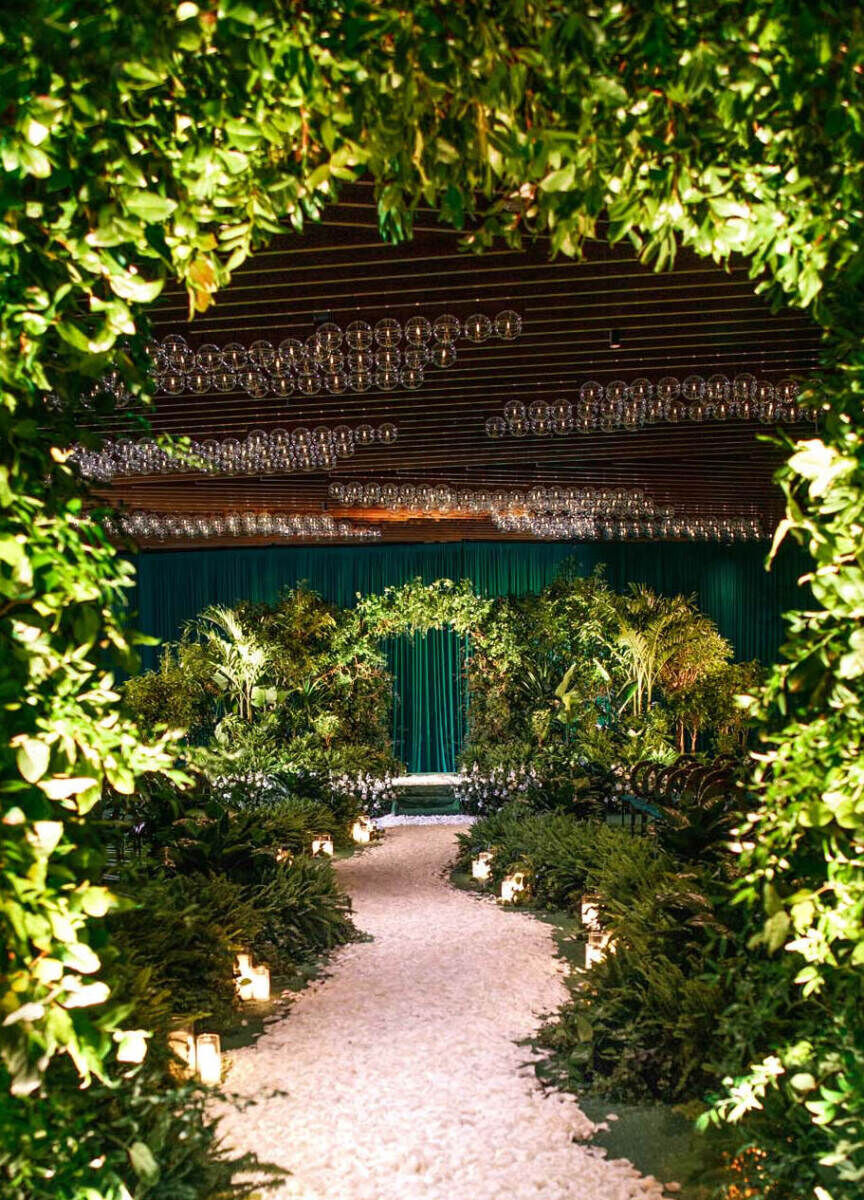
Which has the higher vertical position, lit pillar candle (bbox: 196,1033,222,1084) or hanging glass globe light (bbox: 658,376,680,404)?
hanging glass globe light (bbox: 658,376,680,404)

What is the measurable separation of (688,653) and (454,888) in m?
3.95

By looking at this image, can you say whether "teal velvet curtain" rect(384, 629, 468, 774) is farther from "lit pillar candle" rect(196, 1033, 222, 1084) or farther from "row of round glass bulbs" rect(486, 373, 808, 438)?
"lit pillar candle" rect(196, 1033, 222, 1084)

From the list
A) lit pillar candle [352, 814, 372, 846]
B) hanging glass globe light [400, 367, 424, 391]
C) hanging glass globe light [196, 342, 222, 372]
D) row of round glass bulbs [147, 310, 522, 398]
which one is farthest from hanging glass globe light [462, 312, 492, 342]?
lit pillar candle [352, 814, 372, 846]

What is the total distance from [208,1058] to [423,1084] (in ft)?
3.19

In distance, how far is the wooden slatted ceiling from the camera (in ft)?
14.6

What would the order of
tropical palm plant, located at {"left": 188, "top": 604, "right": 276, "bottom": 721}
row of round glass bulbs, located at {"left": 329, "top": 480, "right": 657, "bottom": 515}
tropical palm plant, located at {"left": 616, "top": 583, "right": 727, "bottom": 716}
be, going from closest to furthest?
1. row of round glass bulbs, located at {"left": 329, "top": 480, "right": 657, "bottom": 515}
2. tropical palm plant, located at {"left": 188, "top": 604, "right": 276, "bottom": 721}
3. tropical palm plant, located at {"left": 616, "top": 583, "right": 727, "bottom": 716}

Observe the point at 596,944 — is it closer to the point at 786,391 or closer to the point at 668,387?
the point at 668,387

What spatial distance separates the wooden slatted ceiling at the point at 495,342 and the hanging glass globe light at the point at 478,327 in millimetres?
150

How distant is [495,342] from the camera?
578 cm

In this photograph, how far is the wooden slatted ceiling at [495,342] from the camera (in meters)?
4.44

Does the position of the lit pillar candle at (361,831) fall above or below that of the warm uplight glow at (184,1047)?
below

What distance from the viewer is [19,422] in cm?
161

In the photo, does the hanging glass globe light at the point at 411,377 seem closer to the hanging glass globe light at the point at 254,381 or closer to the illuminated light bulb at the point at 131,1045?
the hanging glass globe light at the point at 254,381

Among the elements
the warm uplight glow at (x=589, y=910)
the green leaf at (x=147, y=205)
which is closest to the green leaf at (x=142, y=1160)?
the green leaf at (x=147, y=205)
